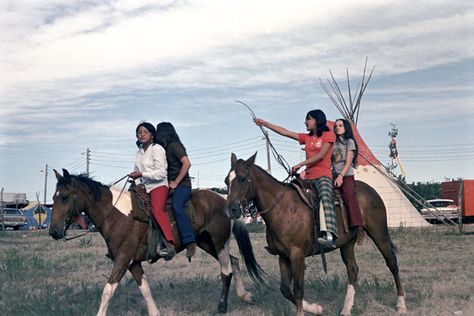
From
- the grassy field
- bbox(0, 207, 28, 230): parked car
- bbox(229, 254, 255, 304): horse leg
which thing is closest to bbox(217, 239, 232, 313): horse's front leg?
the grassy field

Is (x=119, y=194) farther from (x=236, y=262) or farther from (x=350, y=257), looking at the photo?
(x=350, y=257)

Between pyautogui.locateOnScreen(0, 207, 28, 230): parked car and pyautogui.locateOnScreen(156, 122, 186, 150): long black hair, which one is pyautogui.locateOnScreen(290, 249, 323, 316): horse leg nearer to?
pyautogui.locateOnScreen(156, 122, 186, 150): long black hair

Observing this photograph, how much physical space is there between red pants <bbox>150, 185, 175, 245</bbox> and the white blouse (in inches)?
3.4

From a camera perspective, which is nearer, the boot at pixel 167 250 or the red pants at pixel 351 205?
the boot at pixel 167 250

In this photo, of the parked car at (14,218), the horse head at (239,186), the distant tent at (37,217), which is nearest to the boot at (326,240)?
the horse head at (239,186)

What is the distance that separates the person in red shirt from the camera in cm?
767

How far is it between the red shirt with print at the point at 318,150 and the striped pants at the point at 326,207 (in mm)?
147

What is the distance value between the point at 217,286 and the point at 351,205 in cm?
340

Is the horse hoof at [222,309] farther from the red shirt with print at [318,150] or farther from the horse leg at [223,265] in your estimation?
the red shirt with print at [318,150]

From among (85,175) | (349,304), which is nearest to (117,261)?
(85,175)

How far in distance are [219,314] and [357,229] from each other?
7.56ft

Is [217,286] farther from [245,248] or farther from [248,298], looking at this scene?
[248,298]

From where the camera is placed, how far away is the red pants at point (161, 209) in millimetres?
7957

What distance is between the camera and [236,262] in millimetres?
9227
